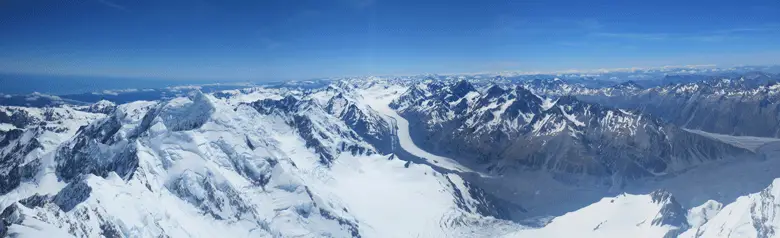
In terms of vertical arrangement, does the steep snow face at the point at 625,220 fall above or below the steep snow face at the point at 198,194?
below

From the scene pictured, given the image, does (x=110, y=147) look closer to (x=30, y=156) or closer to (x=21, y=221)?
(x=30, y=156)

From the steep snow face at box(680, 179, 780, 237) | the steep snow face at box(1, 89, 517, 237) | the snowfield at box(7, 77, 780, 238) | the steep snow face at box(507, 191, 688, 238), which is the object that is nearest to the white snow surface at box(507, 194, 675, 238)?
the steep snow face at box(507, 191, 688, 238)

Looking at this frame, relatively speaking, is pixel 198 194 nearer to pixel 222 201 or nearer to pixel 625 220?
pixel 222 201

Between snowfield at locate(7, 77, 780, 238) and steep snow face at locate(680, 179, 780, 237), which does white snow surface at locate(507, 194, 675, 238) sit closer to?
snowfield at locate(7, 77, 780, 238)

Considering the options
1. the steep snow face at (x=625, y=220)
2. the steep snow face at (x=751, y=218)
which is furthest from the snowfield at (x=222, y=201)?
the steep snow face at (x=625, y=220)

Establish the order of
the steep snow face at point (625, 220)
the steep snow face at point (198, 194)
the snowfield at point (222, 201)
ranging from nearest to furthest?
the steep snow face at point (198, 194), the snowfield at point (222, 201), the steep snow face at point (625, 220)

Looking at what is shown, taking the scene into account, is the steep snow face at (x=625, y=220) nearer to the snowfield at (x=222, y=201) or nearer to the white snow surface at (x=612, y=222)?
the white snow surface at (x=612, y=222)
